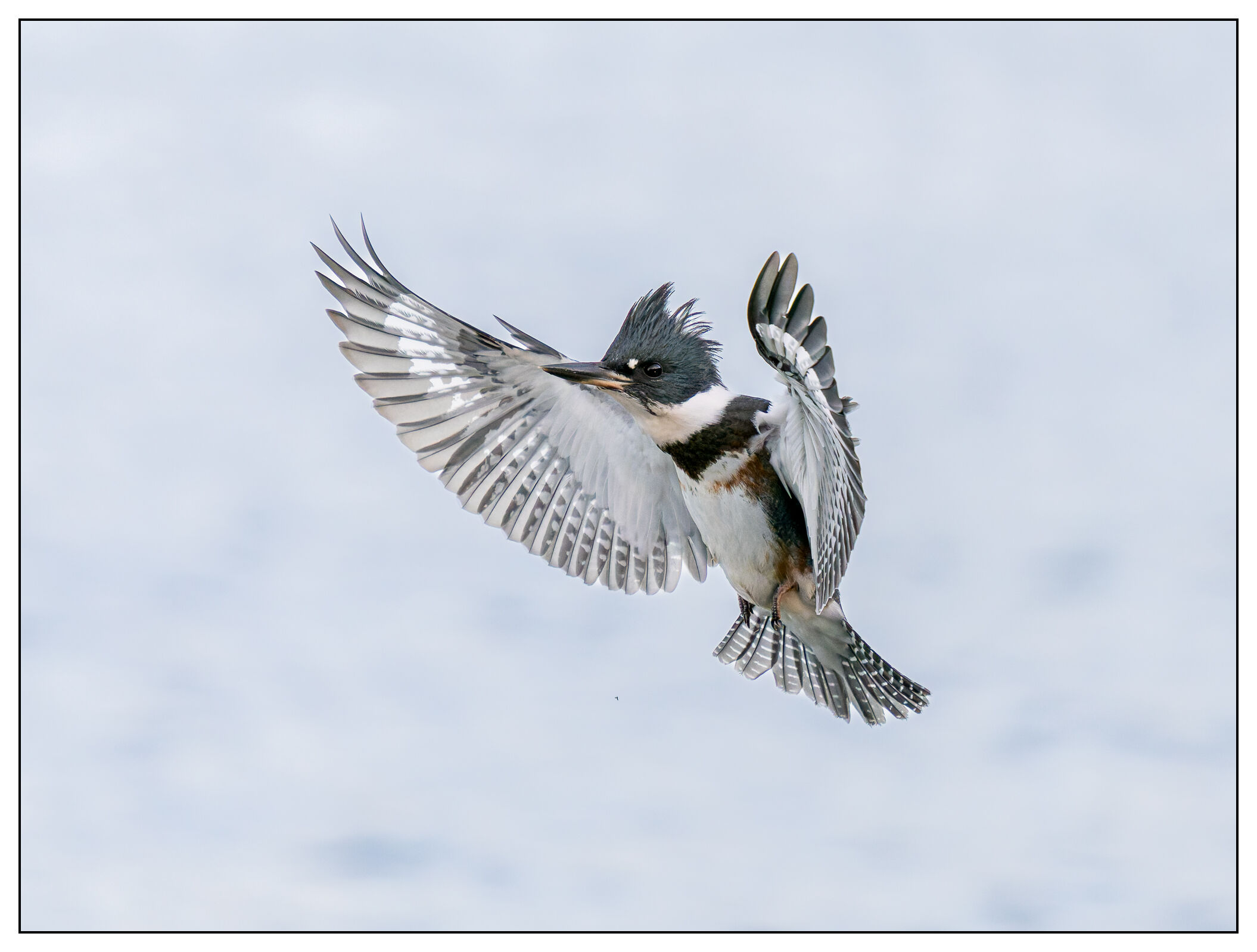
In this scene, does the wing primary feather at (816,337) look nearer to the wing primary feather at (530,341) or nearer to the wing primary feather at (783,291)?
the wing primary feather at (783,291)

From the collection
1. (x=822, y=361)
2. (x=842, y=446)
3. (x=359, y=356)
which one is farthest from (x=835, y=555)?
(x=359, y=356)

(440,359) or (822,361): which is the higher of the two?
(440,359)

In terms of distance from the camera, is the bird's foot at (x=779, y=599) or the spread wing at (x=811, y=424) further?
the bird's foot at (x=779, y=599)

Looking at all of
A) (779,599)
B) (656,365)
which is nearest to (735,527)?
(779,599)

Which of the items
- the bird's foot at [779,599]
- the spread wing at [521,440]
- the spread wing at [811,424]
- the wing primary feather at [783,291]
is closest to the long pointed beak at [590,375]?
the spread wing at [521,440]

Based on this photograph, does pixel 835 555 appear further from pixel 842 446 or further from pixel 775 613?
pixel 775 613

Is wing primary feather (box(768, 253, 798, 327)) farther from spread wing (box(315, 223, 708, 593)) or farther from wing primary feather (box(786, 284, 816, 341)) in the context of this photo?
spread wing (box(315, 223, 708, 593))

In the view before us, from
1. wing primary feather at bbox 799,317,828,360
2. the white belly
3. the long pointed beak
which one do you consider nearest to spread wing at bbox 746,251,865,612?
wing primary feather at bbox 799,317,828,360

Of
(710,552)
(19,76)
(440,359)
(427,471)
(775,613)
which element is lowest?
(775,613)
